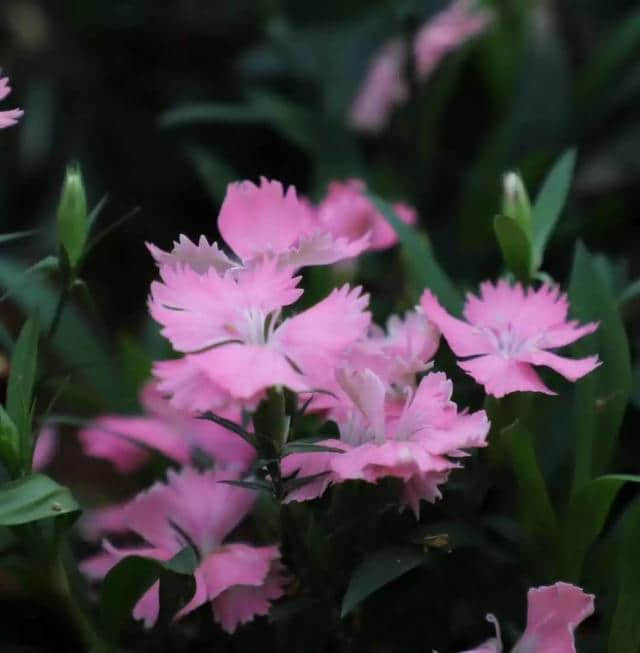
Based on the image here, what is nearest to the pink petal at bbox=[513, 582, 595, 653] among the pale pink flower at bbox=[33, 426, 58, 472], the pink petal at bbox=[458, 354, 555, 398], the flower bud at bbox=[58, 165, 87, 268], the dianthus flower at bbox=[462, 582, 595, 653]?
the dianthus flower at bbox=[462, 582, 595, 653]

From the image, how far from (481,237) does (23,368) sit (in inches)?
27.4

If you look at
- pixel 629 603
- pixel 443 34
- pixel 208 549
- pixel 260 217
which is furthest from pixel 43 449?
pixel 443 34

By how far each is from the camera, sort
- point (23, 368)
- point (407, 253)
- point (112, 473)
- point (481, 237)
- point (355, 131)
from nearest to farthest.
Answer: point (23, 368) < point (407, 253) < point (112, 473) < point (481, 237) < point (355, 131)

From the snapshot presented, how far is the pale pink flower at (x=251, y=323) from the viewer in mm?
482

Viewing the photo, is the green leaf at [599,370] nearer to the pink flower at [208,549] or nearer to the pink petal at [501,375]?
the pink petal at [501,375]

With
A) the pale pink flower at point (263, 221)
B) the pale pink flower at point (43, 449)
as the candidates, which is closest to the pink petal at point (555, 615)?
the pale pink flower at point (263, 221)

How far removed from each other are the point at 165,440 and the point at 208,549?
15 centimetres

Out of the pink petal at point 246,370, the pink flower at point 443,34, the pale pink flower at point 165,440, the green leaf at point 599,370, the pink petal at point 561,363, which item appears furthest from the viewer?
the pink flower at point 443,34

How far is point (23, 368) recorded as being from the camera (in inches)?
24.2

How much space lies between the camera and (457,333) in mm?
601

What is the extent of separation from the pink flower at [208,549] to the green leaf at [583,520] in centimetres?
18

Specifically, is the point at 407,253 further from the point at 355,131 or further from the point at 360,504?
the point at 355,131

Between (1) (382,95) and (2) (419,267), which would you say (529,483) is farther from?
(1) (382,95)

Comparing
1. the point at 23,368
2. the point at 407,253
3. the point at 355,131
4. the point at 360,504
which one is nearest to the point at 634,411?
the point at 407,253
